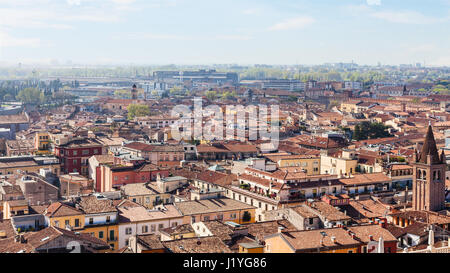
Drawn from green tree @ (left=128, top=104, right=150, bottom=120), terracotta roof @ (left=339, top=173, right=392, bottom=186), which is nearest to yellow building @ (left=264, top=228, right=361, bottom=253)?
terracotta roof @ (left=339, top=173, right=392, bottom=186)

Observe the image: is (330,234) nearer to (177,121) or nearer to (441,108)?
(177,121)

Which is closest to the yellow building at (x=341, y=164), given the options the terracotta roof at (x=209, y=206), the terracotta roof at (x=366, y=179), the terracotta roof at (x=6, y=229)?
the terracotta roof at (x=366, y=179)

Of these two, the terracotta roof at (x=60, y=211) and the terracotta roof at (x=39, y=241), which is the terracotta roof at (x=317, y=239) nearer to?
the terracotta roof at (x=39, y=241)

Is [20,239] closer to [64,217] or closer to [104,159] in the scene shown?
[64,217]

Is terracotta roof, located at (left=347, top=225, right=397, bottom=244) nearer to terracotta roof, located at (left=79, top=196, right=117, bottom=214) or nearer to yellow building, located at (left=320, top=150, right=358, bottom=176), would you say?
terracotta roof, located at (left=79, top=196, right=117, bottom=214)
